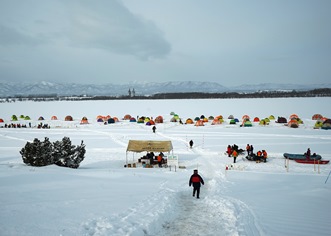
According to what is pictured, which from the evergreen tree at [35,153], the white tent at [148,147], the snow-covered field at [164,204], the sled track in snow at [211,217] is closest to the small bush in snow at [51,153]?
the evergreen tree at [35,153]

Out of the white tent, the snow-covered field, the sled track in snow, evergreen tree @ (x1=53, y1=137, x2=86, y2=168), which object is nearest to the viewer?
the snow-covered field

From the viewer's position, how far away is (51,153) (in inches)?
493

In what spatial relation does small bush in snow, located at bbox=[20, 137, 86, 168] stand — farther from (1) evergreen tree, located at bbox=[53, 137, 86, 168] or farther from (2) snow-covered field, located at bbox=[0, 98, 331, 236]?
(2) snow-covered field, located at bbox=[0, 98, 331, 236]

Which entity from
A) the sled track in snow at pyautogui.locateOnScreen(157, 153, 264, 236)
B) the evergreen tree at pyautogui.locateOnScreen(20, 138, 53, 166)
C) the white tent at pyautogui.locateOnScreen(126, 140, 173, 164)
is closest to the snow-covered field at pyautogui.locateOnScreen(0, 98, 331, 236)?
the sled track in snow at pyautogui.locateOnScreen(157, 153, 264, 236)

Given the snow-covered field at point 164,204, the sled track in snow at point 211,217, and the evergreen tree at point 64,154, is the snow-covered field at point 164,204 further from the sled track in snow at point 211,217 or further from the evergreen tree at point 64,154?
the evergreen tree at point 64,154

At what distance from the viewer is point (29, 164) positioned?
39.4ft

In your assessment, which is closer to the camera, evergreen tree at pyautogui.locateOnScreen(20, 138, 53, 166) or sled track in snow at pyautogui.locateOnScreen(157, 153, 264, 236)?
sled track in snow at pyautogui.locateOnScreen(157, 153, 264, 236)

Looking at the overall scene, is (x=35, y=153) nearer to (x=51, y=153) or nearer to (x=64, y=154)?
(x=51, y=153)

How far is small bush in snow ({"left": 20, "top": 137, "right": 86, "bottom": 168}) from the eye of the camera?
11.8 meters

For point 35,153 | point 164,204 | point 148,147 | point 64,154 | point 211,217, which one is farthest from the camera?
point 148,147

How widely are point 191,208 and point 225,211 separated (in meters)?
0.93

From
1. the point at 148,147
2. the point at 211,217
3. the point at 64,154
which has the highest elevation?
the point at 148,147

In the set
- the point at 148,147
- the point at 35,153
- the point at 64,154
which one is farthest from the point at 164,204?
the point at 35,153

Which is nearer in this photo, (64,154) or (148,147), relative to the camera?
(64,154)
